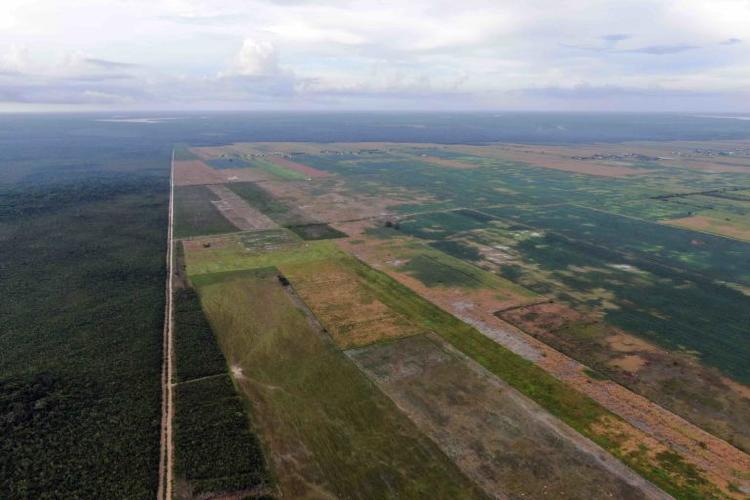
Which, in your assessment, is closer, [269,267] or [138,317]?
[138,317]

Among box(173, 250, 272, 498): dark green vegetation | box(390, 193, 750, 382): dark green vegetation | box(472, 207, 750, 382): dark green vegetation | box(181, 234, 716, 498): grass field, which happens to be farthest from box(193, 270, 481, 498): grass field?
box(472, 207, 750, 382): dark green vegetation

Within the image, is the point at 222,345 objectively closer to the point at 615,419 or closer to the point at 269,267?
the point at 269,267

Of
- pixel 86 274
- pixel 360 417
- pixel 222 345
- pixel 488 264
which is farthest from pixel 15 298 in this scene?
pixel 488 264

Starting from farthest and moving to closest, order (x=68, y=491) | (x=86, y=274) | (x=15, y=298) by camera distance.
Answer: (x=86, y=274) < (x=15, y=298) < (x=68, y=491)

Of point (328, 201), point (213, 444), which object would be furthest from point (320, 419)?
point (328, 201)

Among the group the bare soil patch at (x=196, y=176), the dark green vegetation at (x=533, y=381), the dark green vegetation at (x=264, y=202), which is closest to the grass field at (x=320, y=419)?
the dark green vegetation at (x=533, y=381)
